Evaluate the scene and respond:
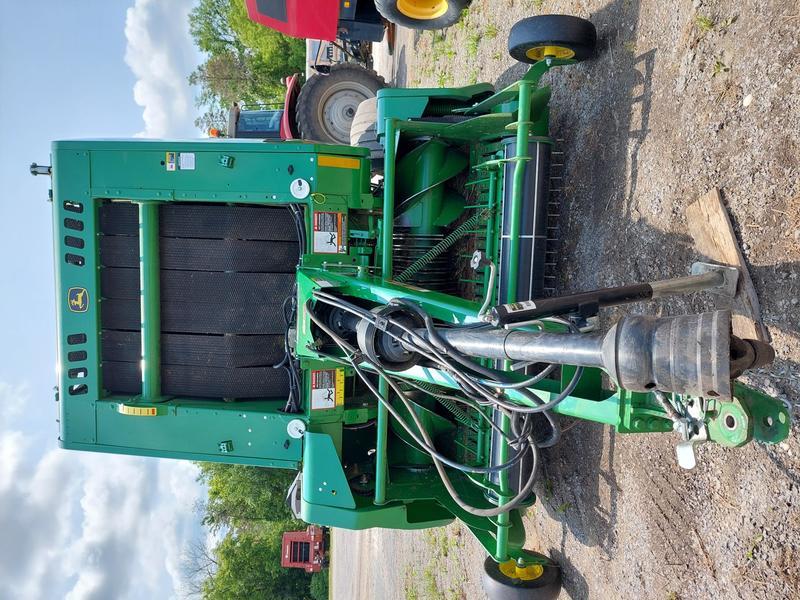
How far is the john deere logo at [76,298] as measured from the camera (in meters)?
4.11

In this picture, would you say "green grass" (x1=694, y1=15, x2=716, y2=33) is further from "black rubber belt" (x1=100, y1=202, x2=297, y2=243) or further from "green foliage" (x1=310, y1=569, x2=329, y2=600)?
"green foliage" (x1=310, y1=569, x2=329, y2=600)

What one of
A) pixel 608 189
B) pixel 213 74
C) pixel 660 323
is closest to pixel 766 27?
pixel 608 189

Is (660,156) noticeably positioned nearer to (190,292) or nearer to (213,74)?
(190,292)

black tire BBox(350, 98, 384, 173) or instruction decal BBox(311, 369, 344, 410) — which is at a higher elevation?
black tire BBox(350, 98, 384, 173)

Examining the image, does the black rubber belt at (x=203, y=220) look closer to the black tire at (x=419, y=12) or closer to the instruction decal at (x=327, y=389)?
the instruction decal at (x=327, y=389)

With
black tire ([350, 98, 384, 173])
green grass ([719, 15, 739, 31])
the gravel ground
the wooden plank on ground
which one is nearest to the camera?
the gravel ground

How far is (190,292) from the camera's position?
4.20 metres

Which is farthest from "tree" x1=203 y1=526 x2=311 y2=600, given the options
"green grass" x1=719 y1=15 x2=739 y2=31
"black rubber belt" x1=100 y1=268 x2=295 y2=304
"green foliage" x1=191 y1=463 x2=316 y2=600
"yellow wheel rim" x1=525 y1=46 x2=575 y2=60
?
"green grass" x1=719 y1=15 x2=739 y2=31

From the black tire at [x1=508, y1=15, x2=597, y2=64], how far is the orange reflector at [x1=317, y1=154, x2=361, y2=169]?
4.16 ft

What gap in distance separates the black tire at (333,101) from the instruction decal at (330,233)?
222 cm

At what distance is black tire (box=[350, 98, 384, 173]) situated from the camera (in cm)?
448

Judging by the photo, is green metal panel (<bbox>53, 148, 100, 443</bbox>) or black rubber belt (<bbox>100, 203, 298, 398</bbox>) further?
black rubber belt (<bbox>100, 203, 298, 398</bbox>)

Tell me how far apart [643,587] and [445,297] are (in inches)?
78.5

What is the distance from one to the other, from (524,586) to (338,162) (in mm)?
3094
